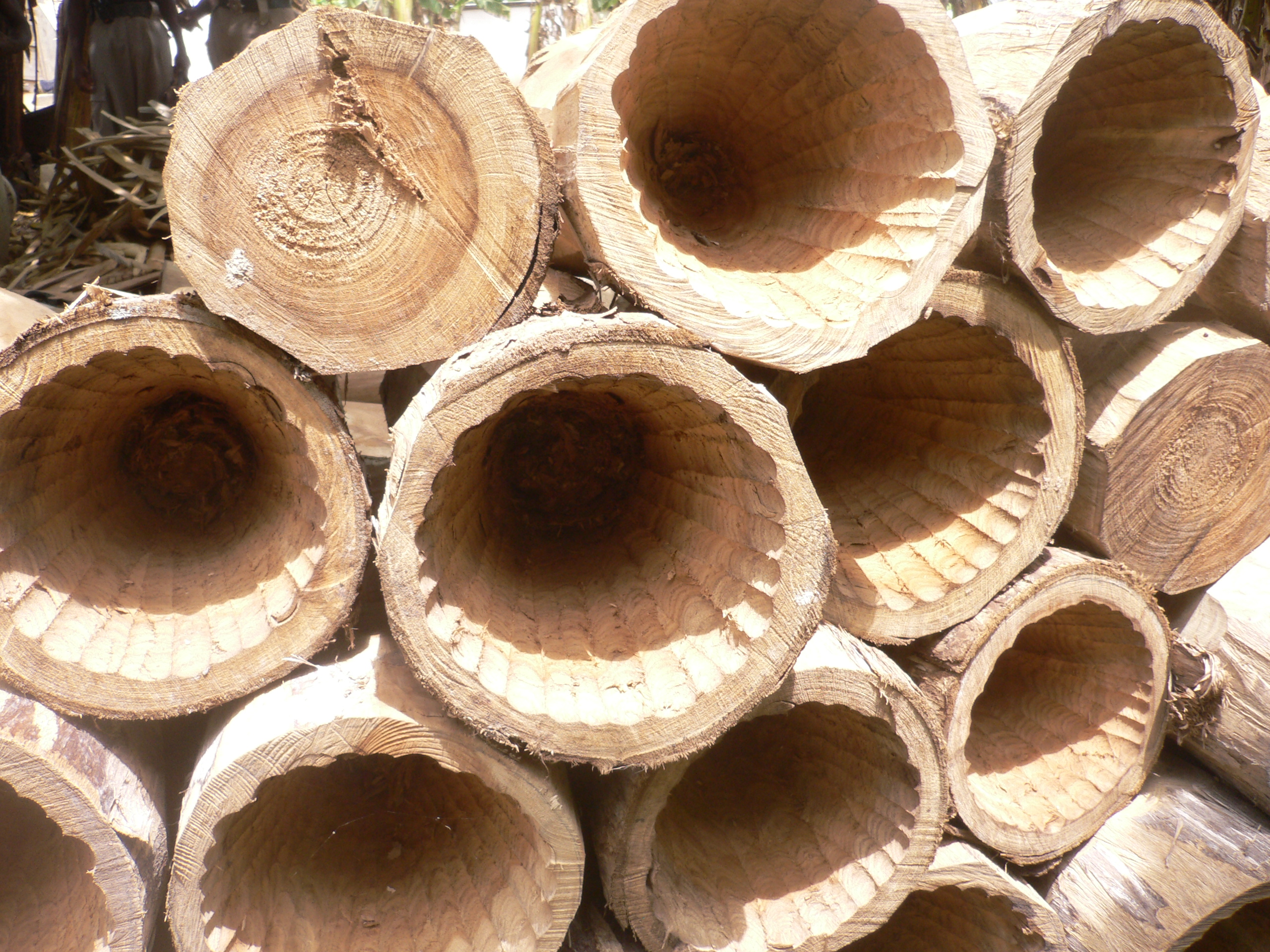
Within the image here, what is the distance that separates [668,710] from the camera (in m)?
1.29

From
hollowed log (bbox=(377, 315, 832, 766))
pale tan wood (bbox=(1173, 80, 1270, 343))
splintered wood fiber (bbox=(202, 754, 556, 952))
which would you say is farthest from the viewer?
pale tan wood (bbox=(1173, 80, 1270, 343))

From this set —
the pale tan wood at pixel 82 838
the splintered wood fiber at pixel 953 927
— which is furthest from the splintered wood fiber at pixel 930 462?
the pale tan wood at pixel 82 838

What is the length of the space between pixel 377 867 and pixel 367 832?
76 millimetres

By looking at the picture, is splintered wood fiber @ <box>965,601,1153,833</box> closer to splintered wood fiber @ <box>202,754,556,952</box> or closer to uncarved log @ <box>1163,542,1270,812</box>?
uncarved log @ <box>1163,542,1270,812</box>

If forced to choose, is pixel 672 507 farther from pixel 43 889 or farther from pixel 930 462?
pixel 43 889

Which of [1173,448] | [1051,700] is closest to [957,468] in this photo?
[1173,448]

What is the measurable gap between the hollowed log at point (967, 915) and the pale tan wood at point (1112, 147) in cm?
110

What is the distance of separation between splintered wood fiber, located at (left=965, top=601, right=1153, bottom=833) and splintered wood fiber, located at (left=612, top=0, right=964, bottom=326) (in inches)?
34.8

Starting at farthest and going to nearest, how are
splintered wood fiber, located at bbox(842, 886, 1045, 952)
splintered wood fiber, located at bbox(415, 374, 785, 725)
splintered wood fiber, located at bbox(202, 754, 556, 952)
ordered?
splintered wood fiber, located at bbox(842, 886, 1045, 952)
splintered wood fiber, located at bbox(202, 754, 556, 952)
splintered wood fiber, located at bbox(415, 374, 785, 725)

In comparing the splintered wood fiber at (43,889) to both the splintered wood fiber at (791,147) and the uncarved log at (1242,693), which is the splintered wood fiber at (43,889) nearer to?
the splintered wood fiber at (791,147)

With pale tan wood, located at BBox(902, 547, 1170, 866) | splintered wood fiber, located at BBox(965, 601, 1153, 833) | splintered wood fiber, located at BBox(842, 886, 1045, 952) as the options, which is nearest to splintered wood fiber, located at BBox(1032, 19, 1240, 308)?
pale tan wood, located at BBox(902, 547, 1170, 866)

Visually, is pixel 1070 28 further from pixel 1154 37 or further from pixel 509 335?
pixel 509 335

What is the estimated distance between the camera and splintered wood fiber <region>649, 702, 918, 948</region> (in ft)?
5.20

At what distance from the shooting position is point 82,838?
136 cm
